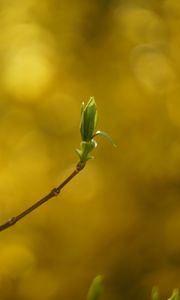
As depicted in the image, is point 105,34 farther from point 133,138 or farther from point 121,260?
point 121,260

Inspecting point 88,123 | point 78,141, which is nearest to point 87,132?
point 88,123

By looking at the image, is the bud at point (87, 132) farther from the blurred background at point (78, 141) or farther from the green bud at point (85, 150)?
the blurred background at point (78, 141)

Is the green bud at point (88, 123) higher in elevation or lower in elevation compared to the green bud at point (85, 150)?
higher

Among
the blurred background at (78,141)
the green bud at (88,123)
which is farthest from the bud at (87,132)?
the blurred background at (78,141)

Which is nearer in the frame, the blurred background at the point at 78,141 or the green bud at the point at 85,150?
the green bud at the point at 85,150

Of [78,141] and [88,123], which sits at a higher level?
[78,141]

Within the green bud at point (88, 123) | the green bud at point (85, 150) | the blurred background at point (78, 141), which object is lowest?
the green bud at point (85, 150)

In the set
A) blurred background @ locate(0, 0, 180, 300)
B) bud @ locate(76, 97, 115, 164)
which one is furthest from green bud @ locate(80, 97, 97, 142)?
blurred background @ locate(0, 0, 180, 300)

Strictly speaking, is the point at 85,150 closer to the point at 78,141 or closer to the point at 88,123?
the point at 88,123

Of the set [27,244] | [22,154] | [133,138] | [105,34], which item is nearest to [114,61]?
[105,34]
